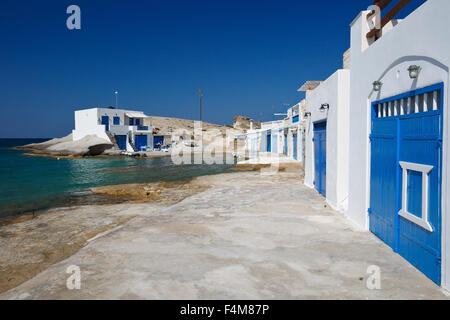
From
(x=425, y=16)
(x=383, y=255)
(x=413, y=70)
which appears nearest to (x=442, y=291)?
(x=383, y=255)

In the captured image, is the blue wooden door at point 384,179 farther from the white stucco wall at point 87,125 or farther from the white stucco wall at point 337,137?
the white stucco wall at point 87,125

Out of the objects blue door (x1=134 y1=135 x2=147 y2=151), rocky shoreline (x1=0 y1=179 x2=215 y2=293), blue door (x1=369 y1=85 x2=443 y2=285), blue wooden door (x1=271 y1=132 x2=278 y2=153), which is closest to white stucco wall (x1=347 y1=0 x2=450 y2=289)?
blue door (x1=369 y1=85 x2=443 y2=285)

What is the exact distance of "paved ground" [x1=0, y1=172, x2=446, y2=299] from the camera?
3973 millimetres

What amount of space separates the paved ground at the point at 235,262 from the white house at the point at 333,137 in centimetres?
86

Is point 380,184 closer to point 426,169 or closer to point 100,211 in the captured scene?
point 426,169

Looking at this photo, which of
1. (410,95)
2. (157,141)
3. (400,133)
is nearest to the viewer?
(410,95)

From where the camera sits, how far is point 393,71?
5227 millimetres

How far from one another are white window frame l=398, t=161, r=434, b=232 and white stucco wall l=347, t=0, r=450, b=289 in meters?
0.40

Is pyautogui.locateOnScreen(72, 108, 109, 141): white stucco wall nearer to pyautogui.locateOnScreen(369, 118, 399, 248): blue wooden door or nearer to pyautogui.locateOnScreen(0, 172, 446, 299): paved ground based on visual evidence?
pyautogui.locateOnScreen(0, 172, 446, 299): paved ground

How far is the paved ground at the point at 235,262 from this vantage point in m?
3.97

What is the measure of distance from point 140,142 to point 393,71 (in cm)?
5265

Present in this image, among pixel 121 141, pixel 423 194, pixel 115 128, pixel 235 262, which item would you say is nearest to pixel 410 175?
pixel 423 194

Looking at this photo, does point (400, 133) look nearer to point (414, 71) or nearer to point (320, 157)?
point (414, 71)

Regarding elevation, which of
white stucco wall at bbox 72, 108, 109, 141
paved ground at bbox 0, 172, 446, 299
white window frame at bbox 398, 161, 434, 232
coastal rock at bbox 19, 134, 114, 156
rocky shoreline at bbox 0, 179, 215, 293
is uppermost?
white stucco wall at bbox 72, 108, 109, 141
